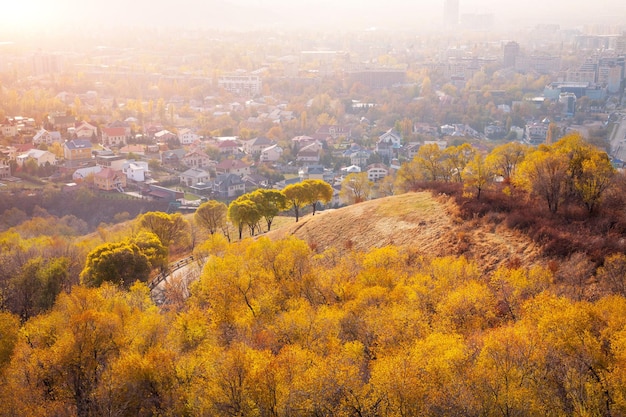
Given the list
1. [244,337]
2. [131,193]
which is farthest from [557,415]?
[131,193]

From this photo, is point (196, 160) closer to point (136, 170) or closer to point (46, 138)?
point (136, 170)

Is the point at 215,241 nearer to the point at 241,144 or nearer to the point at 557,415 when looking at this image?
the point at 557,415

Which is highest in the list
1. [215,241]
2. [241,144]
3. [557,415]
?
[557,415]

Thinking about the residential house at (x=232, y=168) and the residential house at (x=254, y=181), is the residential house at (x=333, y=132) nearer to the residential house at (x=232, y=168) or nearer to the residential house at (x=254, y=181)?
the residential house at (x=232, y=168)

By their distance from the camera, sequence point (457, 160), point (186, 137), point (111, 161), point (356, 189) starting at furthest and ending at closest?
1. point (186, 137)
2. point (111, 161)
3. point (356, 189)
4. point (457, 160)

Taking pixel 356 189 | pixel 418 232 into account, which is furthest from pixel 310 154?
pixel 418 232

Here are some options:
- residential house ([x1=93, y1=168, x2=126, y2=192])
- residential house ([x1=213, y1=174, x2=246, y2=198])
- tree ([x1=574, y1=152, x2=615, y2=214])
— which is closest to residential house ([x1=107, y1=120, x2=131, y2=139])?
residential house ([x1=93, y1=168, x2=126, y2=192])
